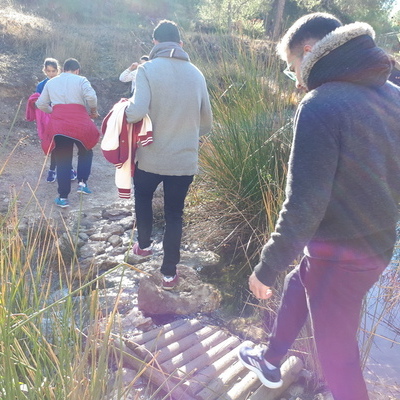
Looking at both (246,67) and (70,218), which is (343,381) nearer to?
(246,67)

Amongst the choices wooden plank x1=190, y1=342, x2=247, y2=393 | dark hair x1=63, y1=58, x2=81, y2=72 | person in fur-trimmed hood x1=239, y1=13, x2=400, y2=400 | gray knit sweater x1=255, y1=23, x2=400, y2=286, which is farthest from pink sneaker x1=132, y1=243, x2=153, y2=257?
dark hair x1=63, y1=58, x2=81, y2=72

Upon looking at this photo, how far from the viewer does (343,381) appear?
1758mm

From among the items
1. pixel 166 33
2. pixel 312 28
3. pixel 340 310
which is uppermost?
pixel 312 28

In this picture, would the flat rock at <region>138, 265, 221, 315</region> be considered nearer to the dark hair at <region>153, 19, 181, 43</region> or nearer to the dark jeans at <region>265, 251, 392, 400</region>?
the dark jeans at <region>265, 251, 392, 400</region>

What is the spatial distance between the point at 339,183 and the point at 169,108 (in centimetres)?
168

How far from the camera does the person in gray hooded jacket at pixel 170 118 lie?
2955 millimetres

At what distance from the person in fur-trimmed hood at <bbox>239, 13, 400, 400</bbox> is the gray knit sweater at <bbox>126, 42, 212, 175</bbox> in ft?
4.26

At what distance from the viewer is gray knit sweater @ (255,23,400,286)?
4.96 ft

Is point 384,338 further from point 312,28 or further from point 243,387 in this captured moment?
point 312,28

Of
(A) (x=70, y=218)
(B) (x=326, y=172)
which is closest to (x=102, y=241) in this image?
(A) (x=70, y=218)

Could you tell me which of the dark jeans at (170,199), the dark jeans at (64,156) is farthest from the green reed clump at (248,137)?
the dark jeans at (64,156)

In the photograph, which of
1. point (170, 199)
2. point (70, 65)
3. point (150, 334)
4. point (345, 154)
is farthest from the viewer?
point (70, 65)

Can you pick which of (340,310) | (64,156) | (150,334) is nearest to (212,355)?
(150,334)

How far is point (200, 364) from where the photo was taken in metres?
2.36
